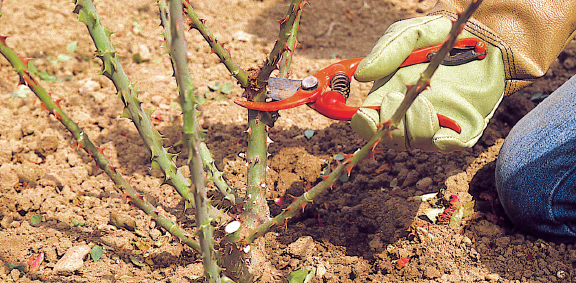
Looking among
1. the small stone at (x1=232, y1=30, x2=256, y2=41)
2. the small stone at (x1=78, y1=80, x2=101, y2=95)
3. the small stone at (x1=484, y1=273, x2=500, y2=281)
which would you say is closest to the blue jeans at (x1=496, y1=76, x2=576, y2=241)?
the small stone at (x1=484, y1=273, x2=500, y2=281)

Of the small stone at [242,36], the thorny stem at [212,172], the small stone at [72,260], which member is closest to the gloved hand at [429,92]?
the thorny stem at [212,172]

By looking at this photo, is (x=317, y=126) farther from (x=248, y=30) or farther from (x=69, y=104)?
(x=69, y=104)

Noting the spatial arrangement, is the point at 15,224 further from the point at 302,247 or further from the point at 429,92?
the point at 429,92

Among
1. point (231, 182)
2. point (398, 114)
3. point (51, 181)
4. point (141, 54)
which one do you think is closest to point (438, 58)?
point (398, 114)

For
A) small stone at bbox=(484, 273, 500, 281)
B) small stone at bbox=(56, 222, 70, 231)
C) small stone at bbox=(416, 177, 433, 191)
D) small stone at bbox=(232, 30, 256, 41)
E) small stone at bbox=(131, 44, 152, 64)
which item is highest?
small stone at bbox=(131, 44, 152, 64)

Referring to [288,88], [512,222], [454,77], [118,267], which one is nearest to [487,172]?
[512,222]

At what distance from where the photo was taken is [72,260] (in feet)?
5.14

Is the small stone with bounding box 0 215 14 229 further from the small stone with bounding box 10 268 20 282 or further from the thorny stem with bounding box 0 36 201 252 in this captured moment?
the thorny stem with bounding box 0 36 201 252

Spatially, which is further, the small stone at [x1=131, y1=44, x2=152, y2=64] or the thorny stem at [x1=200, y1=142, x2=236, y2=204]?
the small stone at [x1=131, y1=44, x2=152, y2=64]

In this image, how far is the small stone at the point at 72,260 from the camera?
1.54m

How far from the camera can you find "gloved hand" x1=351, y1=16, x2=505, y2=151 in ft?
4.61

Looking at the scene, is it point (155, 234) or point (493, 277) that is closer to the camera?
point (493, 277)

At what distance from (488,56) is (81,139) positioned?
1.44 metres

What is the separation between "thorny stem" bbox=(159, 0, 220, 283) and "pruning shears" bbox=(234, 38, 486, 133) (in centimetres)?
45
